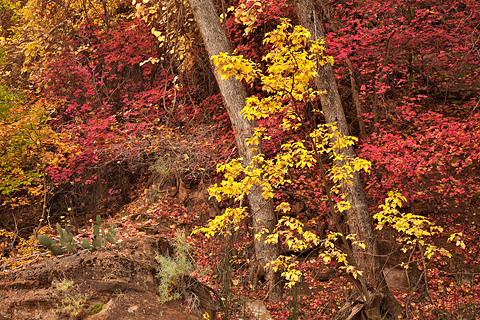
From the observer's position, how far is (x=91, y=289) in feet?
13.1

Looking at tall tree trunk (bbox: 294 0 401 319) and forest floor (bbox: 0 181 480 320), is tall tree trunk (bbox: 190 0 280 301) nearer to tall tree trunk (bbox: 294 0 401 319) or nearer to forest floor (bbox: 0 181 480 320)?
forest floor (bbox: 0 181 480 320)

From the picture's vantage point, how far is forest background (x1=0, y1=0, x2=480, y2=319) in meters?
6.39

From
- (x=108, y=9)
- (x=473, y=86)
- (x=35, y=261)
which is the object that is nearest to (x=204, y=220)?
(x=35, y=261)

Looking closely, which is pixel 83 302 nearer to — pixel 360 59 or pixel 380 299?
pixel 380 299

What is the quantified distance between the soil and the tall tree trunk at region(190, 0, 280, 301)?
2686mm

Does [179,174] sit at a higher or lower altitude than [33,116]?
lower

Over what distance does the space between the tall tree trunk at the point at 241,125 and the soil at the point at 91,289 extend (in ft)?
8.81

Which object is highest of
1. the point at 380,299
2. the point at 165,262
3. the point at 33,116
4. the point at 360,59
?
the point at 33,116

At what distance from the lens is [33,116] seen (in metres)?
8.16

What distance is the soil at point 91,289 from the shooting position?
12.6ft

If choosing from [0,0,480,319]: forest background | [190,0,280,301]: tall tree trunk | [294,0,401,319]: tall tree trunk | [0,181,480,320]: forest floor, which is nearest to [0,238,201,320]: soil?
[0,181,480,320]: forest floor

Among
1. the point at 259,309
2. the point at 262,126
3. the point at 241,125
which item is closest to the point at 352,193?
the point at 262,126

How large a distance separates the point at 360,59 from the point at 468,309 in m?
4.63

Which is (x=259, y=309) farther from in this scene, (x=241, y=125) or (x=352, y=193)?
(x=241, y=125)
